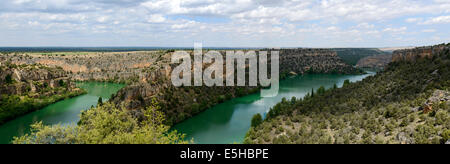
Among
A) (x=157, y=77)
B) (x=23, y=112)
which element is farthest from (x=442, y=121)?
(x=23, y=112)

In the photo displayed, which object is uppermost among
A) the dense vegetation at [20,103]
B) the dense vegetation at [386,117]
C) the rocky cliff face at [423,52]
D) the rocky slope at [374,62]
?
the rocky cliff face at [423,52]

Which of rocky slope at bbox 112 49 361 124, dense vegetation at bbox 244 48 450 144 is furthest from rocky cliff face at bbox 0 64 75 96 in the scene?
dense vegetation at bbox 244 48 450 144

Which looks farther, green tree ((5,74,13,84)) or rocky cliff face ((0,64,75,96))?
green tree ((5,74,13,84))

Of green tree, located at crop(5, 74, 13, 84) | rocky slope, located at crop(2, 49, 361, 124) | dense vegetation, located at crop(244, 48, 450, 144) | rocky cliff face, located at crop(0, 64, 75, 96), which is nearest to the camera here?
dense vegetation, located at crop(244, 48, 450, 144)

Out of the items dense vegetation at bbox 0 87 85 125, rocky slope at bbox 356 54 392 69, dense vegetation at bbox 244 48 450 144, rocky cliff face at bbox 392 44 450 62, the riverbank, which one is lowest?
the riverbank

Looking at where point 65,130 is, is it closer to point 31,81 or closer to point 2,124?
point 2,124

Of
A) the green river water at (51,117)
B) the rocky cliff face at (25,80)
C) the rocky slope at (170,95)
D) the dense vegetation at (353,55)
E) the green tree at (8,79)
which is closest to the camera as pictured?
the green river water at (51,117)

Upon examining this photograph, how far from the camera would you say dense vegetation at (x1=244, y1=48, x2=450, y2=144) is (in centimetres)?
1473

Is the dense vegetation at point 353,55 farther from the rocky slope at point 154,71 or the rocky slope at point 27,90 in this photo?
the rocky slope at point 27,90

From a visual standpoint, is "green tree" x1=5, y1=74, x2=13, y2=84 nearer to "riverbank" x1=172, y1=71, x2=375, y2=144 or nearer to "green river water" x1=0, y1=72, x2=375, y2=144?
"green river water" x1=0, y1=72, x2=375, y2=144

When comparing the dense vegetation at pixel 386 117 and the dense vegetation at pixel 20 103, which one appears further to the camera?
the dense vegetation at pixel 20 103

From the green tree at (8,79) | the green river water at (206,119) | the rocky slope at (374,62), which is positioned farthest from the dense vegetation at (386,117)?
the rocky slope at (374,62)

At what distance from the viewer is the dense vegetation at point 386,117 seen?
48.3ft

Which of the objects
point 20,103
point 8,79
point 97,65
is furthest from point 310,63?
point 8,79
